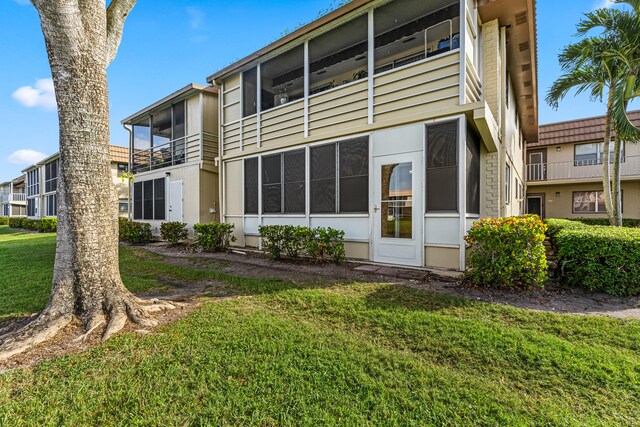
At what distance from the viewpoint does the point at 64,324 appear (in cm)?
320

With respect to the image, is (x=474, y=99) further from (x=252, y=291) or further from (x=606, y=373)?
(x=252, y=291)

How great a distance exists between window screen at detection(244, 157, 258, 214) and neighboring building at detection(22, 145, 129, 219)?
12.5m

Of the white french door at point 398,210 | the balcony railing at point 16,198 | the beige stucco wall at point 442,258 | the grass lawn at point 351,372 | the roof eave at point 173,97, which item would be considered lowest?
the grass lawn at point 351,372

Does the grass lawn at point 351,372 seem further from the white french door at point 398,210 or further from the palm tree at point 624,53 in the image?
the palm tree at point 624,53

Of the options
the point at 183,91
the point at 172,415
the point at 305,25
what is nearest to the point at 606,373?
the point at 172,415

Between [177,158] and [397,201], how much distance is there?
32.4 ft

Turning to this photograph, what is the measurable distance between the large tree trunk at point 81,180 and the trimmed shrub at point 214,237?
5.38 metres

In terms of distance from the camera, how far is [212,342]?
3029mm

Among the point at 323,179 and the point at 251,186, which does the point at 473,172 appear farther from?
the point at 251,186

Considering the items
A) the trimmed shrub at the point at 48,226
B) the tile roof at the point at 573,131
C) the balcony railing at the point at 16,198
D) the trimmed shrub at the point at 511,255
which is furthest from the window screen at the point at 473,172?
the balcony railing at the point at 16,198

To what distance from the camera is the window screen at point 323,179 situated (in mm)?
7355

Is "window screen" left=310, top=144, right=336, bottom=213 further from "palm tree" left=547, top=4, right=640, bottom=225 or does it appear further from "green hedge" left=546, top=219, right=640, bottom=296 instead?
"palm tree" left=547, top=4, right=640, bottom=225

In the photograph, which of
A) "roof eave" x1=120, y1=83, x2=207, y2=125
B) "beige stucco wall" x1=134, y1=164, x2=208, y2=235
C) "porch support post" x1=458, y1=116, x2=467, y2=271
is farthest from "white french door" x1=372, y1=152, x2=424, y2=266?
"roof eave" x1=120, y1=83, x2=207, y2=125

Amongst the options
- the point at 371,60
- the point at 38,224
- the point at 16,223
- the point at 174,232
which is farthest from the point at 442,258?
the point at 16,223
